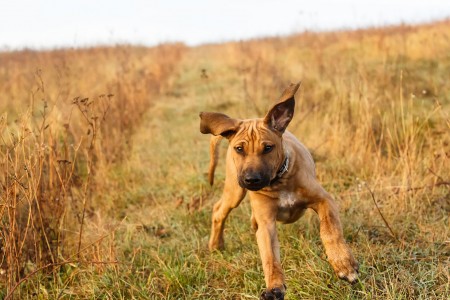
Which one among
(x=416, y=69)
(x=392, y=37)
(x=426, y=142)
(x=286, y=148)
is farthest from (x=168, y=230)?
(x=392, y=37)

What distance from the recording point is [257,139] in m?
2.91

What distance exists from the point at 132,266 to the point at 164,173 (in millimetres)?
2630

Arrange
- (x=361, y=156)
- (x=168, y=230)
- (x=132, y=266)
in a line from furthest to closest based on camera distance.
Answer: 1. (x=361, y=156)
2. (x=168, y=230)
3. (x=132, y=266)

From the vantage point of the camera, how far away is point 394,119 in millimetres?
5848

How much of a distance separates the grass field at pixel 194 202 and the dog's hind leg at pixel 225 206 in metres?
0.10

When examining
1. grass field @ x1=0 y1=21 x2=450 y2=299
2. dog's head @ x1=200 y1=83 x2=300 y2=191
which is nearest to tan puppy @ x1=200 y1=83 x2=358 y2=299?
dog's head @ x1=200 y1=83 x2=300 y2=191

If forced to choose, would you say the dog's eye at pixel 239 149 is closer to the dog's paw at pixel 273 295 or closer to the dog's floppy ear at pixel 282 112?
the dog's floppy ear at pixel 282 112

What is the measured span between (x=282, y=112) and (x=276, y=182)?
1.42 ft

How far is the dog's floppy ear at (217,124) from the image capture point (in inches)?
123

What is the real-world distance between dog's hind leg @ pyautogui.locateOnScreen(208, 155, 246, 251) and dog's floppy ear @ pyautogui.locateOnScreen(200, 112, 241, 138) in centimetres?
59

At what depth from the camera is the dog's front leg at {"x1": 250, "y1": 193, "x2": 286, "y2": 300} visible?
2586mm

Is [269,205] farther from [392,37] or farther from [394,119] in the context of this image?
[392,37]

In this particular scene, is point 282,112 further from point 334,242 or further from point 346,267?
point 346,267

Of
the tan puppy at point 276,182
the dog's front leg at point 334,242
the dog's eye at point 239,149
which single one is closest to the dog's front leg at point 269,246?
the tan puppy at point 276,182
